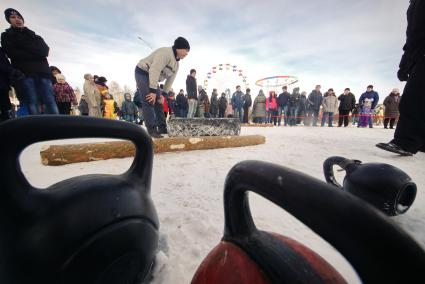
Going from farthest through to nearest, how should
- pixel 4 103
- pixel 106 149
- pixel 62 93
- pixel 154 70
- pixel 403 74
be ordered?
pixel 62 93 < pixel 4 103 < pixel 154 70 < pixel 106 149 < pixel 403 74

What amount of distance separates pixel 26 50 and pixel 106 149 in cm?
299

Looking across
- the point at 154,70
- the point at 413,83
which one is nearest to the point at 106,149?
the point at 154,70

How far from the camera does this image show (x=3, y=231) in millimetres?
542

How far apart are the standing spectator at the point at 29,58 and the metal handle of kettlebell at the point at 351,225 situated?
204 inches

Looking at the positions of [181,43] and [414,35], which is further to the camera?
[181,43]

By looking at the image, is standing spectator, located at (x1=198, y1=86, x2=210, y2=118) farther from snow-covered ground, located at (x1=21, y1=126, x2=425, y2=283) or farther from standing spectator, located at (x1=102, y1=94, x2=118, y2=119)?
snow-covered ground, located at (x1=21, y1=126, x2=425, y2=283)

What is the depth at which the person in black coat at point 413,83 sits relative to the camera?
2314mm

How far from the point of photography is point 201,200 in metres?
1.73

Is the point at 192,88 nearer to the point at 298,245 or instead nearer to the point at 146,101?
the point at 146,101

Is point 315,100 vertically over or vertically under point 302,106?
over

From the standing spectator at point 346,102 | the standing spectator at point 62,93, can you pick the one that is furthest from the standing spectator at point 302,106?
the standing spectator at point 62,93

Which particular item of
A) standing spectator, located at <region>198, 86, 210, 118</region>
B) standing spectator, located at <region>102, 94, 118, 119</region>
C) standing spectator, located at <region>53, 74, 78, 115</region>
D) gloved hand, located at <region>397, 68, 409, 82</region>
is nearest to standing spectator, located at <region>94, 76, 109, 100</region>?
standing spectator, located at <region>102, 94, 118, 119</region>

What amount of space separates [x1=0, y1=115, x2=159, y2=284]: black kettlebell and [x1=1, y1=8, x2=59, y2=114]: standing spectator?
461cm

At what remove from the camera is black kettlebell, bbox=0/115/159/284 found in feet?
1.81
